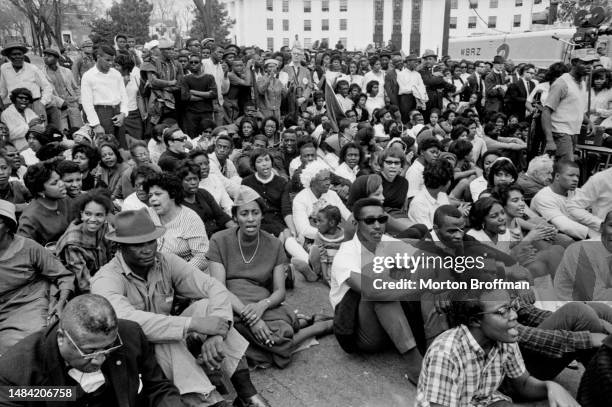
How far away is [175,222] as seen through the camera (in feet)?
14.0

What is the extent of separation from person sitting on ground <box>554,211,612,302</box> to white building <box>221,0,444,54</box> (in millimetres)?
59712

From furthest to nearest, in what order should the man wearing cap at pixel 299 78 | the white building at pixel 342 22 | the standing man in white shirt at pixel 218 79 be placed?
1. the white building at pixel 342 22
2. the man wearing cap at pixel 299 78
3. the standing man in white shirt at pixel 218 79

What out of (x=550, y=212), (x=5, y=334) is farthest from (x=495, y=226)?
(x=5, y=334)

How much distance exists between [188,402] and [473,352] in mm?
1575

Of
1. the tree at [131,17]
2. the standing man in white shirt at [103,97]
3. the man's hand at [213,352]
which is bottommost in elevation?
the man's hand at [213,352]

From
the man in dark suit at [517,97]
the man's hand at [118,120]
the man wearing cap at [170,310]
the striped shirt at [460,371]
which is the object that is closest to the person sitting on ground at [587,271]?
the striped shirt at [460,371]

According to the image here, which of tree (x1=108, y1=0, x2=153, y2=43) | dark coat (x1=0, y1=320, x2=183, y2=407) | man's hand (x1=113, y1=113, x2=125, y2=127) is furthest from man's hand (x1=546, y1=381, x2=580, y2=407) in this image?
tree (x1=108, y1=0, x2=153, y2=43)

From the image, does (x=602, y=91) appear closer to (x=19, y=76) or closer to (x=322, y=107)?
(x=322, y=107)

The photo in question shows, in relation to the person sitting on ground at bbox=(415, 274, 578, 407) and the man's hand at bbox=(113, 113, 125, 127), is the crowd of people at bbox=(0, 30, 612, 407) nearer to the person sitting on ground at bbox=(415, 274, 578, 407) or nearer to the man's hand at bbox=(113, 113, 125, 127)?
the person sitting on ground at bbox=(415, 274, 578, 407)

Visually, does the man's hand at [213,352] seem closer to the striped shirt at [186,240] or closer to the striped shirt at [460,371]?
the striped shirt at [460,371]

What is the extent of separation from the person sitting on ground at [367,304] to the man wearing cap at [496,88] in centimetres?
910

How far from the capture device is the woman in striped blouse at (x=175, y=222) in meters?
4.16

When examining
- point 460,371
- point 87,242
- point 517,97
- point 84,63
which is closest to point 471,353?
point 460,371

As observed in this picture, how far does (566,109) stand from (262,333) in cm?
593
